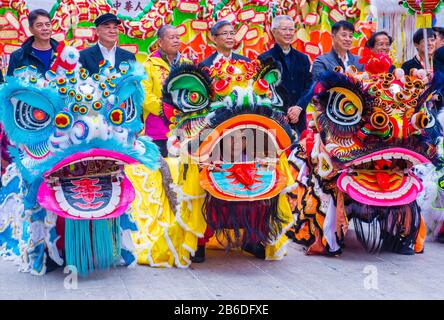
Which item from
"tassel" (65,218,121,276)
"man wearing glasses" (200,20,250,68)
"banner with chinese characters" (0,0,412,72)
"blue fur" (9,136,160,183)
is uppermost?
"banner with chinese characters" (0,0,412,72)

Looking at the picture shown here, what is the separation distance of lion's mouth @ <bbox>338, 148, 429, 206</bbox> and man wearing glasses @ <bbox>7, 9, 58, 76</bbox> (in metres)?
2.37

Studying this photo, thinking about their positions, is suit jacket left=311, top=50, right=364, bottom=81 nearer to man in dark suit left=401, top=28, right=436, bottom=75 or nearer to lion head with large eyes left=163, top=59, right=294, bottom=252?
man in dark suit left=401, top=28, right=436, bottom=75

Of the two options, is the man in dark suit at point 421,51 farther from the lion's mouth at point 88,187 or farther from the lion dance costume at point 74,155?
the lion's mouth at point 88,187

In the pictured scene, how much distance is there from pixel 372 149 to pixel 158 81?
1809 millimetres

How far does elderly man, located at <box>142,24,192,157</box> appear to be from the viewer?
5223mm

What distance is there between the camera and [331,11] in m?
7.62

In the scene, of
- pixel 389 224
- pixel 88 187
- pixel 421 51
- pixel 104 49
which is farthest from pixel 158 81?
pixel 421 51

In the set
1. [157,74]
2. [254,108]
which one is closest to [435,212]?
[254,108]

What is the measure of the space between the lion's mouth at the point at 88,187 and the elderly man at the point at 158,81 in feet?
3.97

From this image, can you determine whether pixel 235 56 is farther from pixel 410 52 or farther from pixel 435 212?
pixel 410 52

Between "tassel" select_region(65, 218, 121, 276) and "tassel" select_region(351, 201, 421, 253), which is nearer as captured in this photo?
"tassel" select_region(65, 218, 121, 276)

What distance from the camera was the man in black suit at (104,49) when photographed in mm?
5320

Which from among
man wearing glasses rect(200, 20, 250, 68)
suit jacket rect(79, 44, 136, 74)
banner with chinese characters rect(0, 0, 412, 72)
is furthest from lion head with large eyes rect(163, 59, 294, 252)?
banner with chinese characters rect(0, 0, 412, 72)

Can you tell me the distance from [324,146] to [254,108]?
0.79 metres
